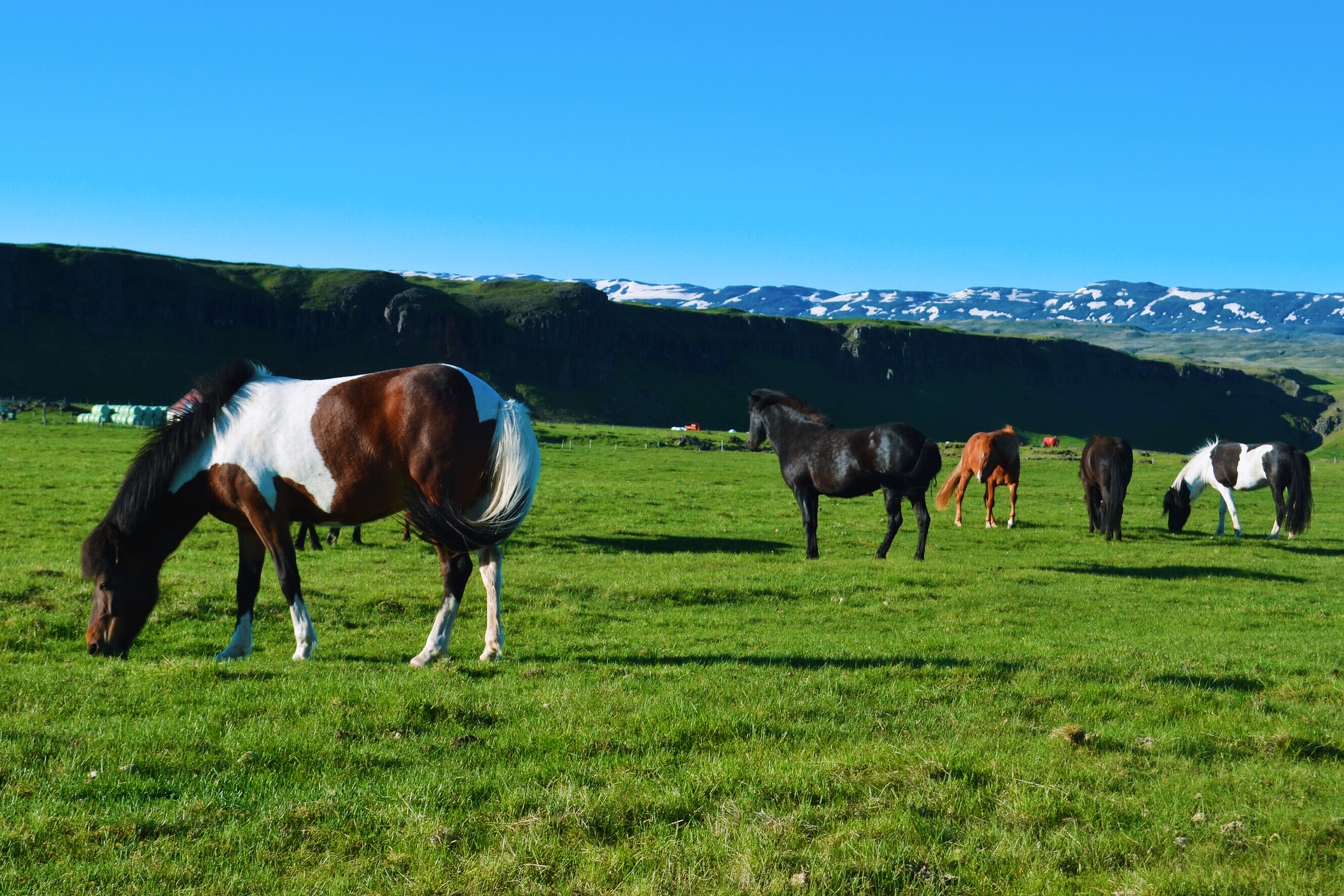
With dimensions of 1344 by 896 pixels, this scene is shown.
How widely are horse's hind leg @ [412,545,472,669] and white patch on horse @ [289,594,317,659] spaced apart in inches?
41.5

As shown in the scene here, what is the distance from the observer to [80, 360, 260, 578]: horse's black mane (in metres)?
10.1

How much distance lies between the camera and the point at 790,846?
515cm

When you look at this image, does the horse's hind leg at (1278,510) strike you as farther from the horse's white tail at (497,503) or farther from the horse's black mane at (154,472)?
the horse's black mane at (154,472)

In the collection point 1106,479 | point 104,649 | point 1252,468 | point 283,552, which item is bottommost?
point 104,649

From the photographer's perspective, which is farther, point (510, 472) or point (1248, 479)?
point (1248, 479)

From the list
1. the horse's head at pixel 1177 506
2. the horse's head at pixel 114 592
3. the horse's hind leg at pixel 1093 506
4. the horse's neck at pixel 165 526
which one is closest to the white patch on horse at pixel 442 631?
the horse's neck at pixel 165 526

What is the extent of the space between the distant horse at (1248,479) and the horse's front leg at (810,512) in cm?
1465

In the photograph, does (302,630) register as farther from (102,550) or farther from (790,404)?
(790,404)

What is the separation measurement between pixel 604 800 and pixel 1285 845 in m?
3.63

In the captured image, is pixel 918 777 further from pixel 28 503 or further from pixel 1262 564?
pixel 28 503

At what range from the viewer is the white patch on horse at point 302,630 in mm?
10000

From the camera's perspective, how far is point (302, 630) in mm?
10078

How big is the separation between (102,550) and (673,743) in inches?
261

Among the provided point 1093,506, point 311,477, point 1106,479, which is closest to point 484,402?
point 311,477
